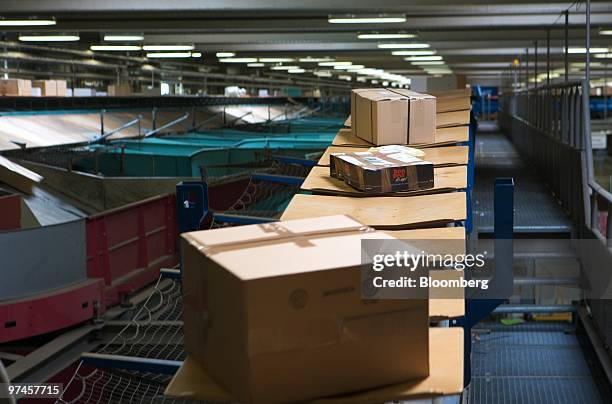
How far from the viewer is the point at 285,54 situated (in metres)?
21.8

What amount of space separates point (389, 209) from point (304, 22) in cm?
1212

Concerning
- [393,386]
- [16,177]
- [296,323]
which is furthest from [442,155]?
[16,177]

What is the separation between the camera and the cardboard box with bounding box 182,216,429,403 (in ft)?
5.20

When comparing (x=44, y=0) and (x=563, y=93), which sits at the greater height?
(x=44, y=0)

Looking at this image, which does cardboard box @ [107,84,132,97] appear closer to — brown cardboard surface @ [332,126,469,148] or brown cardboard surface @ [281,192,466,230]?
brown cardboard surface @ [332,126,469,148]

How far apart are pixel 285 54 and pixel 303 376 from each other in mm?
20583

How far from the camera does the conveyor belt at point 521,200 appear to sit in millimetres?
6926

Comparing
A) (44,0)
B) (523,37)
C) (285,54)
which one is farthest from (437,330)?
(285,54)

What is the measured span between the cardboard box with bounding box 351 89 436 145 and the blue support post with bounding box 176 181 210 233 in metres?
0.83

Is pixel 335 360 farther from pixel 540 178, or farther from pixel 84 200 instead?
pixel 540 178

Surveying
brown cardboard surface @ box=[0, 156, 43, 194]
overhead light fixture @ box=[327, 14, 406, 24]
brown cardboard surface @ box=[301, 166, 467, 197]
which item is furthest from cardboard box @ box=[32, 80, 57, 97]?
brown cardboard surface @ box=[301, 166, 467, 197]

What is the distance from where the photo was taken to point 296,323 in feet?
5.31

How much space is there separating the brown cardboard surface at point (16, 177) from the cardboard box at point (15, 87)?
9.16 feet

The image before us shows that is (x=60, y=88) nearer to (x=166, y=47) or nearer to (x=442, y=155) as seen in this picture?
(x=166, y=47)
